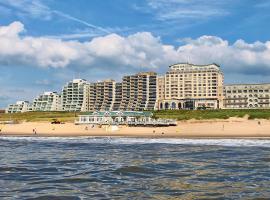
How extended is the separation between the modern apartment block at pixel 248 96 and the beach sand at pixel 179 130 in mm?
89733

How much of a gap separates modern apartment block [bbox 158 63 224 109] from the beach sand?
100261mm

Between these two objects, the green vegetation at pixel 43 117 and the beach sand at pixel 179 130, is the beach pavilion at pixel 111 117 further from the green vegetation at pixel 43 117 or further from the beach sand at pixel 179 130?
the green vegetation at pixel 43 117

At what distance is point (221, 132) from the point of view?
2564 inches

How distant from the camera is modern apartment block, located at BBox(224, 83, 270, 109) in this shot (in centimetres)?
17088

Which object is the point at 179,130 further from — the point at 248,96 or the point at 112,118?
the point at 248,96

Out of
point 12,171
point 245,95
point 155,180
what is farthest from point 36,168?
point 245,95

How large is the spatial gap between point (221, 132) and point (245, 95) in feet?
371

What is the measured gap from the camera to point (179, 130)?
7000 cm

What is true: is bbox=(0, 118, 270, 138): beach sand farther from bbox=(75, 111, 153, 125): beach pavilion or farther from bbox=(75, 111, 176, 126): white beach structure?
bbox=(75, 111, 153, 125): beach pavilion

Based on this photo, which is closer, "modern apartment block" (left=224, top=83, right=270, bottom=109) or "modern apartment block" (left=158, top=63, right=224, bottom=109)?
"modern apartment block" (left=224, top=83, right=270, bottom=109)

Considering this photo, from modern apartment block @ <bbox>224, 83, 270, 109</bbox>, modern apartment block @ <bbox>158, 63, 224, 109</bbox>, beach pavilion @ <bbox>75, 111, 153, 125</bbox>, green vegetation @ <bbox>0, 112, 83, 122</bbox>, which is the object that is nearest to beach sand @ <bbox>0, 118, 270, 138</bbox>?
beach pavilion @ <bbox>75, 111, 153, 125</bbox>

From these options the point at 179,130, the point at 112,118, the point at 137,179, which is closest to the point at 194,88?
the point at 112,118

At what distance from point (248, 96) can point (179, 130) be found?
110 meters

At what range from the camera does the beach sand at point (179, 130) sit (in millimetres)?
63000
